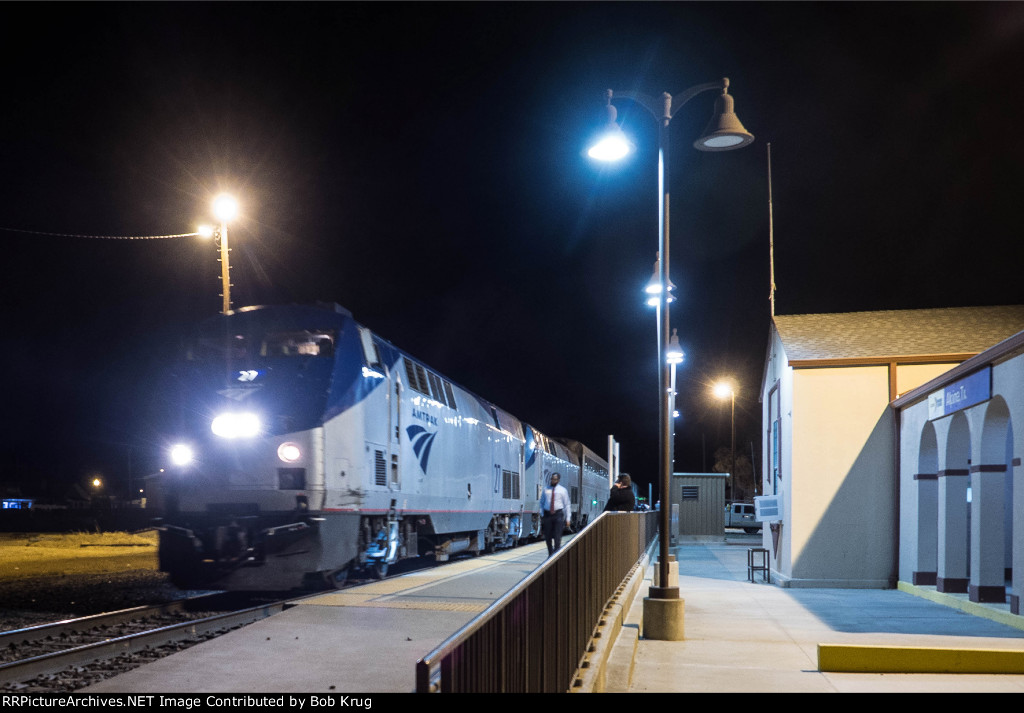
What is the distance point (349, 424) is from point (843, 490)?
31.4 ft

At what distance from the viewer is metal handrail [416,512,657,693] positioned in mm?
3105

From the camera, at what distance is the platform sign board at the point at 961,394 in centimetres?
1205

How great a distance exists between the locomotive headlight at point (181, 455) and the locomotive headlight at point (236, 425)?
47 cm

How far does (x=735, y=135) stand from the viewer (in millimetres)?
11383

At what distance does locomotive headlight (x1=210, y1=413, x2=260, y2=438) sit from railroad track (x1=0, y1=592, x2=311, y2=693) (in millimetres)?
2270

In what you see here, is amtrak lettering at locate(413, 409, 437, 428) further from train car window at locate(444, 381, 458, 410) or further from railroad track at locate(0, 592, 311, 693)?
railroad track at locate(0, 592, 311, 693)

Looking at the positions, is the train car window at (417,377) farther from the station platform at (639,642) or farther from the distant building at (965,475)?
Answer: the distant building at (965,475)

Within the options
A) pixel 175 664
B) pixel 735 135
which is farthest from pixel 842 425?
pixel 175 664

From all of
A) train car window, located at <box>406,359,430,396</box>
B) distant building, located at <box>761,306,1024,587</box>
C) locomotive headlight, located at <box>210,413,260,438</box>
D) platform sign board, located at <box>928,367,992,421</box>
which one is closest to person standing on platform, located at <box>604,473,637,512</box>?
distant building, located at <box>761,306,1024,587</box>

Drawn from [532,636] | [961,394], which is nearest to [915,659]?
[532,636]

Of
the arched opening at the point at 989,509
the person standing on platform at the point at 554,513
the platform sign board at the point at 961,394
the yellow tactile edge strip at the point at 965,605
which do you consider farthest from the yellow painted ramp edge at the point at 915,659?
the person standing on platform at the point at 554,513

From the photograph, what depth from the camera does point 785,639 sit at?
10.1 metres

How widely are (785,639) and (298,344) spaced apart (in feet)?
24.3

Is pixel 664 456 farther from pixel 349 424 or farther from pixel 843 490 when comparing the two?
pixel 843 490
